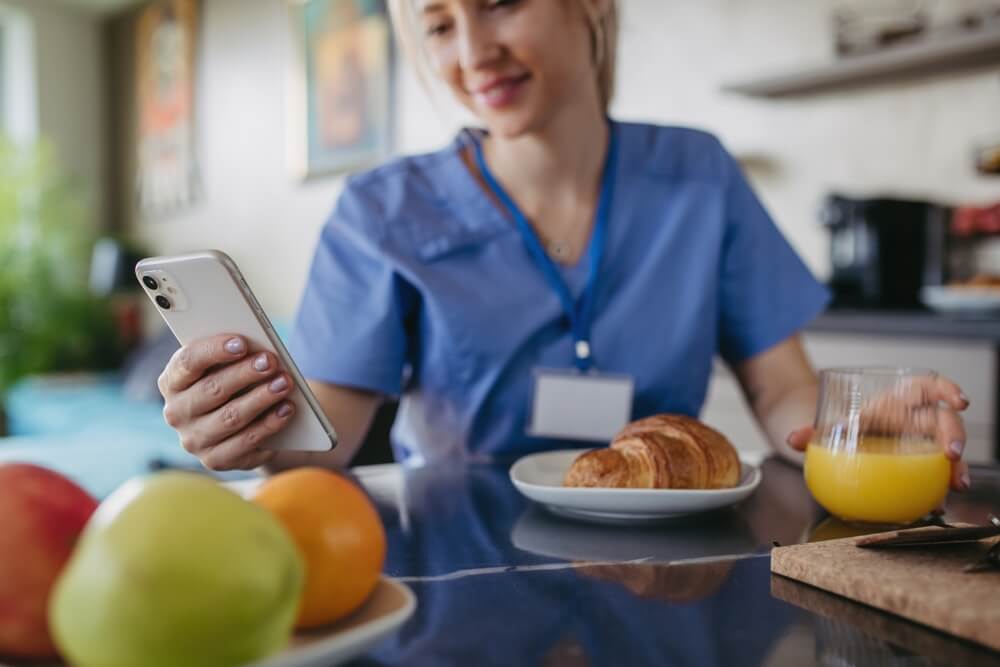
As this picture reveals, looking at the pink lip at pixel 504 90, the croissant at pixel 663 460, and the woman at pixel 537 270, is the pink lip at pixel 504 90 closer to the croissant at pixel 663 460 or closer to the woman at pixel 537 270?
the woman at pixel 537 270

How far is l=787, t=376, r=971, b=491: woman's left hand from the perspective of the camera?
77 cm

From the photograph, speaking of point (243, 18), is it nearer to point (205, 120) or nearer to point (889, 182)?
point (205, 120)

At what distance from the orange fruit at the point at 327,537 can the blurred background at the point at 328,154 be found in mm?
916

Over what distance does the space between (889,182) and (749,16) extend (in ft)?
2.64

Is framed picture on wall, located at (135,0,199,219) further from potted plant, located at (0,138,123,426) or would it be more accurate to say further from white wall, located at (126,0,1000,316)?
white wall, located at (126,0,1000,316)

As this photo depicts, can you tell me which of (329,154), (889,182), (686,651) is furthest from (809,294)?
(329,154)

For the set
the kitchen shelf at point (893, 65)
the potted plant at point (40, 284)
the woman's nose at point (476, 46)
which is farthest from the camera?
the potted plant at point (40, 284)

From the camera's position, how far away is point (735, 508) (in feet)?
2.92

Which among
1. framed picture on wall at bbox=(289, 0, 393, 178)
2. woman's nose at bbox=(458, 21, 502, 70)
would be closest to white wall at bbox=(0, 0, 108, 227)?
framed picture on wall at bbox=(289, 0, 393, 178)

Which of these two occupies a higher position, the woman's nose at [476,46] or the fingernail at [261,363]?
the woman's nose at [476,46]

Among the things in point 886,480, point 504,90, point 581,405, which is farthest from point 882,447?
point 504,90

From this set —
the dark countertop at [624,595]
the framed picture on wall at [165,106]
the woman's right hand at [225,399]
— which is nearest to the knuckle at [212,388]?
the woman's right hand at [225,399]

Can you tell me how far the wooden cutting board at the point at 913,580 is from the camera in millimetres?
522

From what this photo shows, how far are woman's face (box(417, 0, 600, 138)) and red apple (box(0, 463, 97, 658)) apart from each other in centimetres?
92
